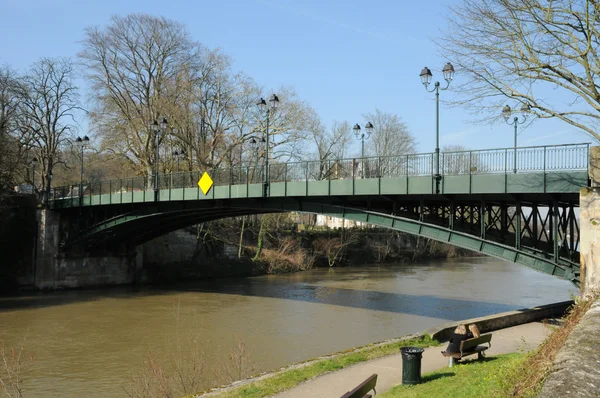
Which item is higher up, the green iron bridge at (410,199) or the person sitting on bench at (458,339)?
the green iron bridge at (410,199)

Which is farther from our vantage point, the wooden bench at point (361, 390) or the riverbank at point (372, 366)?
the riverbank at point (372, 366)

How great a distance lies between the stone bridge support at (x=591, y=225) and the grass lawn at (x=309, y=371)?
390 cm

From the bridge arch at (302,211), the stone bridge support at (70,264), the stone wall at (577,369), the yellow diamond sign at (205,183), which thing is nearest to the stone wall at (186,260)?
the stone bridge support at (70,264)

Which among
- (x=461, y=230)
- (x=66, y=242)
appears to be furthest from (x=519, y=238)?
(x=66, y=242)

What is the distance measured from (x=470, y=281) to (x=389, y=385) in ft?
90.1

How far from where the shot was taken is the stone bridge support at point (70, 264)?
31.5 metres

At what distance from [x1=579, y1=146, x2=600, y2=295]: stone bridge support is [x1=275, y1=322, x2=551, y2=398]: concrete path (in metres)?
1.89

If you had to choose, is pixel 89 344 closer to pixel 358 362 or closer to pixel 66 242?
pixel 358 362

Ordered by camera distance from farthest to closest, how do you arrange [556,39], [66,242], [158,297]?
[66,242] < [158,297] < [556,39]

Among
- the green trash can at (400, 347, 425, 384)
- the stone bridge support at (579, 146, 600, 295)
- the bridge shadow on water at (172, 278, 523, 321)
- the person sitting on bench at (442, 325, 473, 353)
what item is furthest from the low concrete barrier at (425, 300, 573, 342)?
the bridge shadow on water at (172, 278, 523, 321)

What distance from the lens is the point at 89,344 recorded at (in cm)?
1809

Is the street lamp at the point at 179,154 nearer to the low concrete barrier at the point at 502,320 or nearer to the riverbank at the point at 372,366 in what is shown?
the low concrete barrier at the point at 502,320

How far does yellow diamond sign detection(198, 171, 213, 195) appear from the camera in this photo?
23.4 m

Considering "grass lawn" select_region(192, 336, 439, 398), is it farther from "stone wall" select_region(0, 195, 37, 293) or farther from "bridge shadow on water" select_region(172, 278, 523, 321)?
"stone wall" select_region(0, 195, 37, 293)
